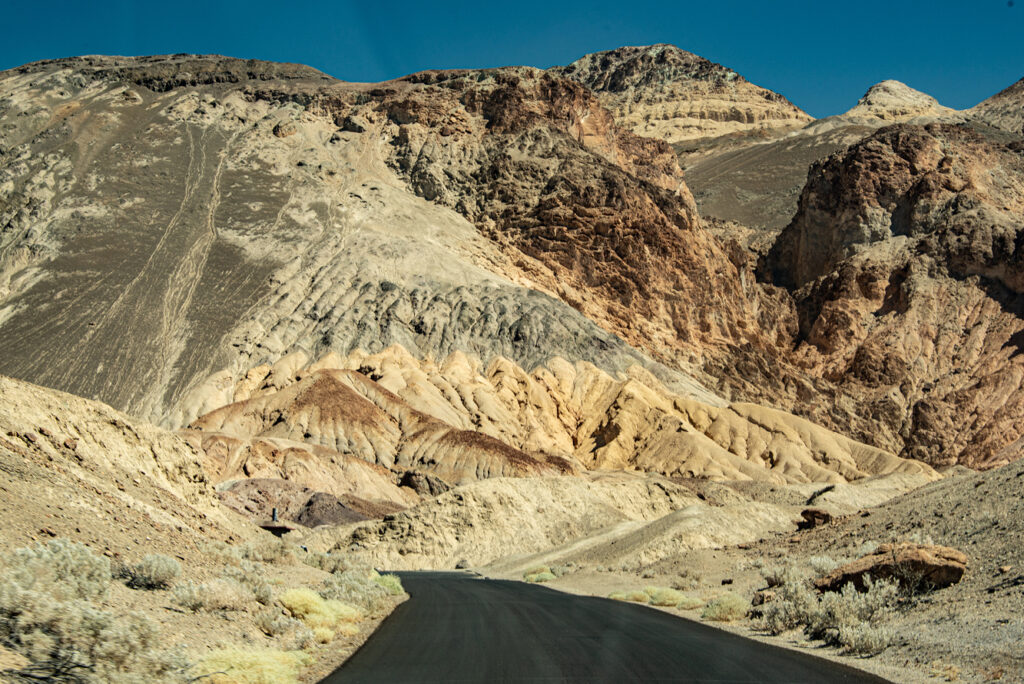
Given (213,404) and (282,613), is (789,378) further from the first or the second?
(282,613)

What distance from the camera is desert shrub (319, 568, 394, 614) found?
16609 millimetres

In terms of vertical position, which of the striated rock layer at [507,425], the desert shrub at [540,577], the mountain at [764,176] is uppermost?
the mountain at [764,176]

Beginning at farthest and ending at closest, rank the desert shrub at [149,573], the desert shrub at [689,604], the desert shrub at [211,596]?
the desert shrub at [689,604], the desert shrub at [149,573], the desert shrub at [211,596]

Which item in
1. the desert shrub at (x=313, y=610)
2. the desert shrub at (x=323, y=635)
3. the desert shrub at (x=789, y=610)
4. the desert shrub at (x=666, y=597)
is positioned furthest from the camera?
the desert shrub at (x=666, y=597)

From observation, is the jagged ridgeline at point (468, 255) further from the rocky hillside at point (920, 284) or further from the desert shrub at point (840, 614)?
the desert shrub at point (840, 614)

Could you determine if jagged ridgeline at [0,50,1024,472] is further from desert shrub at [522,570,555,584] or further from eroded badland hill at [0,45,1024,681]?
desert shrub at [522,570,555,584]

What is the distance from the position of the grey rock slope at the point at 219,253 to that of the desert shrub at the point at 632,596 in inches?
2249

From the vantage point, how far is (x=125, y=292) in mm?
84250

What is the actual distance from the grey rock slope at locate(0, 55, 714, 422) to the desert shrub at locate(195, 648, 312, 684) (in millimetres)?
66310

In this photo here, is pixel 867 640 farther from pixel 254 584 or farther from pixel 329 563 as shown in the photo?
pixel 329 563

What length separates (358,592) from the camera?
17.4m

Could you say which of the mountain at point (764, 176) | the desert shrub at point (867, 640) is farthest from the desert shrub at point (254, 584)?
the mountain at point (764, 176)

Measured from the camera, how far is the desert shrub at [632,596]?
2181cm

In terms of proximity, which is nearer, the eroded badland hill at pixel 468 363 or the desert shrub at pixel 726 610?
the eroded badland hill at pixel 468 363
